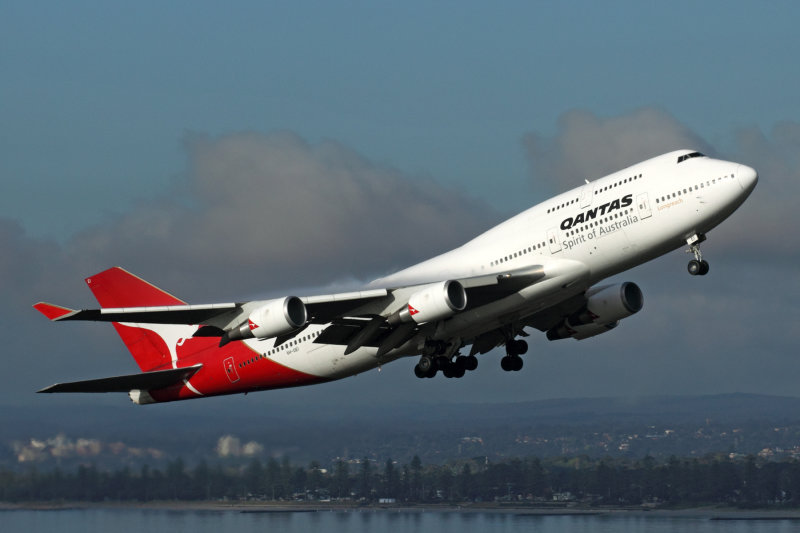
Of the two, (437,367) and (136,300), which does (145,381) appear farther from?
(437,367)

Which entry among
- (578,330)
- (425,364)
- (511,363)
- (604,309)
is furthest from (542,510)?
(425,364)

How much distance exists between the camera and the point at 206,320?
40531mm

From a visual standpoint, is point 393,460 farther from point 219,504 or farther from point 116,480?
point 116,480

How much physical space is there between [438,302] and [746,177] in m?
10.4

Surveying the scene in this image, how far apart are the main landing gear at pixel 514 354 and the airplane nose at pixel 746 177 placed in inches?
511

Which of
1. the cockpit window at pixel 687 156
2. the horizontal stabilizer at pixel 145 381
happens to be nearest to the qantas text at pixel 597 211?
the cockpit window at pixel 687 156

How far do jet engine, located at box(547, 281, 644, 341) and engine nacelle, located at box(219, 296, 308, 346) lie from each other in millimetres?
12048

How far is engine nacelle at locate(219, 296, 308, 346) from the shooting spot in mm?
38125

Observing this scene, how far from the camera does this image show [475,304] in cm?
3978

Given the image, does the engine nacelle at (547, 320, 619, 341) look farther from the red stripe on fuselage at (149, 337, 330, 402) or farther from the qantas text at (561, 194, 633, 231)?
the red stripe on fuselage at (149, 337, 330, 402)

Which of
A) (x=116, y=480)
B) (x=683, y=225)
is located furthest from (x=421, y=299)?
(x=116, y=480)

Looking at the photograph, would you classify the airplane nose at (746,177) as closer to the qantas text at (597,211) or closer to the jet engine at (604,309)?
the qantas text at (597,211)

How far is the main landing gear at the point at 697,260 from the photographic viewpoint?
122 feet

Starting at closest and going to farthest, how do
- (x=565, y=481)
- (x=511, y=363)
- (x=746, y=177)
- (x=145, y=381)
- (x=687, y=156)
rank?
(x=746, y=177) → (x=687, y=156) → (x=511, y=363) → (x=145, y=381) → (x=565, y=481)
